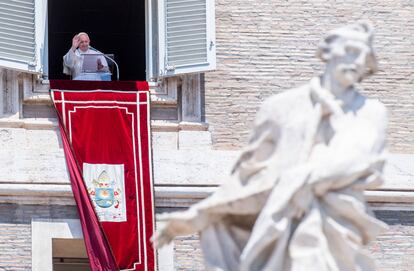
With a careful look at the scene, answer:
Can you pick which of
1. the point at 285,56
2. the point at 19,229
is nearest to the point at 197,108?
the point at 285,56

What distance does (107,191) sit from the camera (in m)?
28.7

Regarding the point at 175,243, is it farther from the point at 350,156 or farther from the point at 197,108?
the point at 350,156

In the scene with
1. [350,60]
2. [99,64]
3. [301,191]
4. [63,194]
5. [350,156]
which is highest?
[99,64]

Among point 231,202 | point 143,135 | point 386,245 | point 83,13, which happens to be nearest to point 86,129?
point 143,135

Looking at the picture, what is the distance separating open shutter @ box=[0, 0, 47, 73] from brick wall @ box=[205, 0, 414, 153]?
1614 mm

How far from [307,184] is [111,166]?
10319mm

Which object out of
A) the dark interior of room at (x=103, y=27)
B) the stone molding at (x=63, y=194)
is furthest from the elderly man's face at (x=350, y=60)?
the dark interior of room at (x=103, y=27)

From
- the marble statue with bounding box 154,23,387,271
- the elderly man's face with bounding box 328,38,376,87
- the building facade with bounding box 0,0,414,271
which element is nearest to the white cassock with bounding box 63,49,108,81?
the building facade with bounding box 0,0,414,271

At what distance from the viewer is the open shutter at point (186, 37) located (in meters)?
29.0

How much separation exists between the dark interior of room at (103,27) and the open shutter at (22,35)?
3168 mm

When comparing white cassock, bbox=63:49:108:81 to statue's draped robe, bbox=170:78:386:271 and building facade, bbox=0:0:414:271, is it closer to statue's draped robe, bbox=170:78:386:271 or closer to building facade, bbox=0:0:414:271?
building facade, bbox=0:0:414:271

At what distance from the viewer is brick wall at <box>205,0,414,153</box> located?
29344 millimetres

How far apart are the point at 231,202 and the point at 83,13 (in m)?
15.9

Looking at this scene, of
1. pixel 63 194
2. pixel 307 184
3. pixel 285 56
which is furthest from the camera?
pixel 285 56
